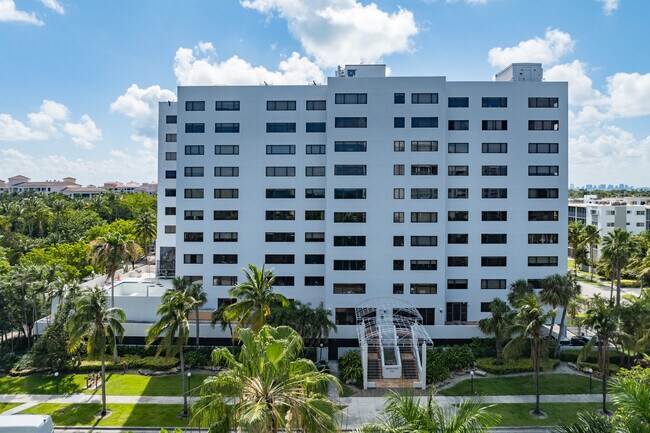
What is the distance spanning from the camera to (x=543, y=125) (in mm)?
46281

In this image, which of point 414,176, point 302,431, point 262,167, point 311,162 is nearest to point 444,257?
point 414,176

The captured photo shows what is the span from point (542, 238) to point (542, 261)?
2611mm

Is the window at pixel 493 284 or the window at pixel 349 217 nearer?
the window at pixel 349 217

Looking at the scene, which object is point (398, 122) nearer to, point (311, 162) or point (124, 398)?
point (311, 162)

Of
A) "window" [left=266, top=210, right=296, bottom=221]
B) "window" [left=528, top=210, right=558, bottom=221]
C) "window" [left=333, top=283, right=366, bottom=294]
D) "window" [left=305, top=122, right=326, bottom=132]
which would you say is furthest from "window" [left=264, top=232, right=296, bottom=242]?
"window" [left=528, top=210, right=558, bottom=221]

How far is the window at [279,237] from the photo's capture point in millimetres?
47719

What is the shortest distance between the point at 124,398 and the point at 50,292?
17442 mm

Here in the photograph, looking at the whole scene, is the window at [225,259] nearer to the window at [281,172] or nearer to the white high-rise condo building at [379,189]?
the white high-rise condo building at [379,189]

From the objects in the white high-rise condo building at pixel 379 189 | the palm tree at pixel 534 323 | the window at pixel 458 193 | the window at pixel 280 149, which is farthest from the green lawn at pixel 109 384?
the window at pixel 458 193

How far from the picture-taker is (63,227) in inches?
3243

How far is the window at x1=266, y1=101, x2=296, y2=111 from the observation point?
4772 centimetres

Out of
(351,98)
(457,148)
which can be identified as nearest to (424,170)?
(457,148)

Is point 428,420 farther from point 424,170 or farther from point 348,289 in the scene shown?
point 424,170

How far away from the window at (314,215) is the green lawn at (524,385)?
72.6 feet
